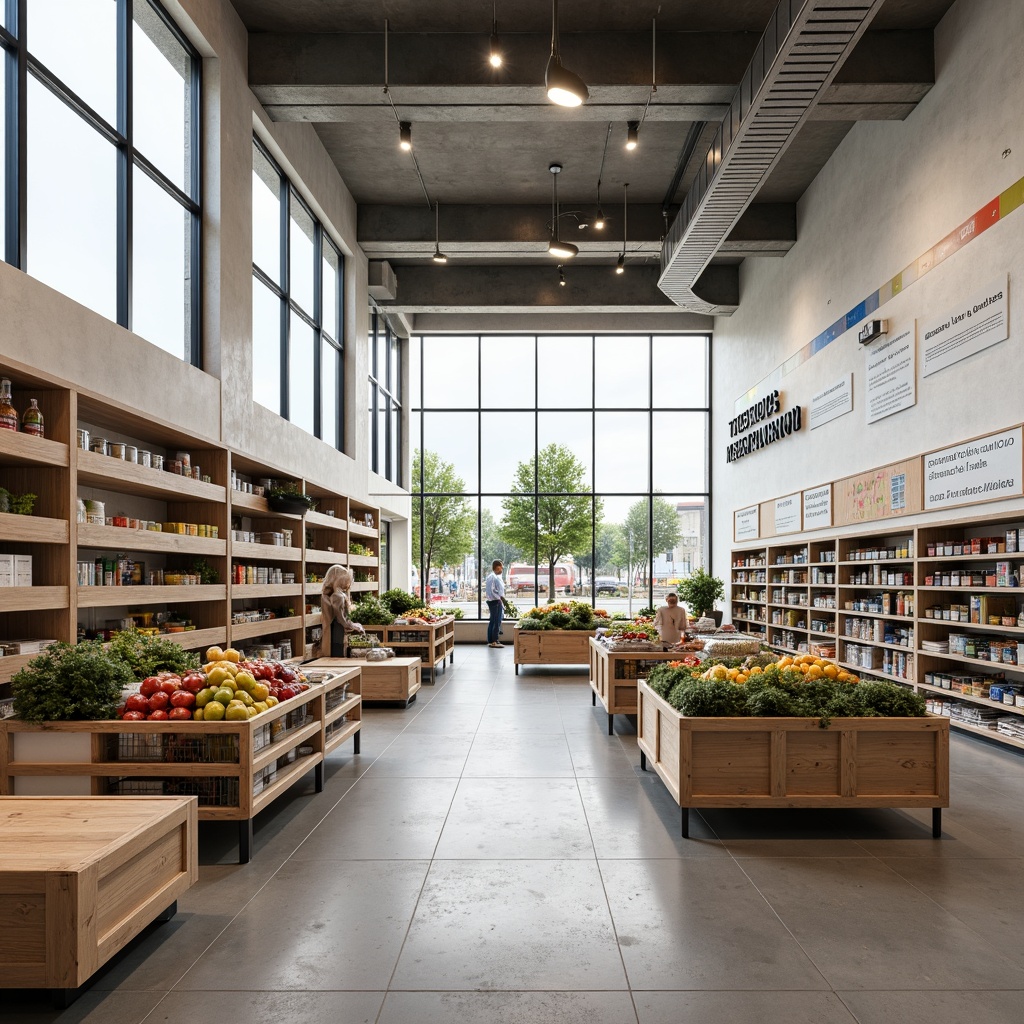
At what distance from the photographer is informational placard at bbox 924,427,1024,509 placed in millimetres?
6465

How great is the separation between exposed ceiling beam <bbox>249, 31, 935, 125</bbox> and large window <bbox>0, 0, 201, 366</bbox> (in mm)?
1157

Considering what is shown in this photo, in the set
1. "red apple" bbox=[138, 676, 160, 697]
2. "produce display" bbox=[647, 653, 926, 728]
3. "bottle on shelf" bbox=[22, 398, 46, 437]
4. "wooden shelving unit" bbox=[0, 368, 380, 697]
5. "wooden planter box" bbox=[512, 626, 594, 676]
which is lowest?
"wooden planter box" bbox=[512, 626, 594, 676]

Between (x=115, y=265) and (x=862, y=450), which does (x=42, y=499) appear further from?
(x=862, y=450)

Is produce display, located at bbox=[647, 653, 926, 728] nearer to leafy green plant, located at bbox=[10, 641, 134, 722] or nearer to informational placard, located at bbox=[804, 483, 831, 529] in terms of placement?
leafy green plant, located at bbox=[10, 641, 134, 722]

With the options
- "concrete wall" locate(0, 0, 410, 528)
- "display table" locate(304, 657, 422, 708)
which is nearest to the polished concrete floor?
"concrete wall" locate(0, 0, 410, 528)

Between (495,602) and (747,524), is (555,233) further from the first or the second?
(495,602)

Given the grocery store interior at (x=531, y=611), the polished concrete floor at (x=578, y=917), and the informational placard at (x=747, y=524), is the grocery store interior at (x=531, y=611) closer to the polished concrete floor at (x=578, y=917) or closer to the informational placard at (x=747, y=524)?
the polished concrete floor at (x=578, y=917)

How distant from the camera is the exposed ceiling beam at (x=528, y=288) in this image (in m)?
14.9

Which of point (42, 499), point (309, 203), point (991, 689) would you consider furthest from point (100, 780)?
point (309, 203)

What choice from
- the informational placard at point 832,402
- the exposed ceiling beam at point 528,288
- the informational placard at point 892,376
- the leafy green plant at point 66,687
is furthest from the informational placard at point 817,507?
the leafy green plant at point 66,687

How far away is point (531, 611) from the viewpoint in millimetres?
13031

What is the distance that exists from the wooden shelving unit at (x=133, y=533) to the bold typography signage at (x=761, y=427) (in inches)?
271

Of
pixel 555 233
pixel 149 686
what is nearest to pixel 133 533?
pixel 149 686

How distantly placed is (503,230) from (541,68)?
14.9 ft
